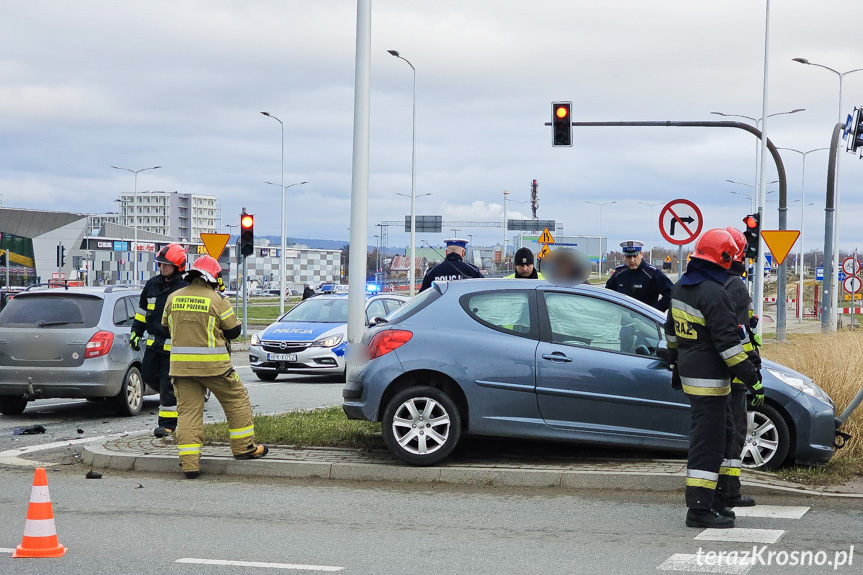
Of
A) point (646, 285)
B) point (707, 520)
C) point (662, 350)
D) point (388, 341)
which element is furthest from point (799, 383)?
point (646, 285)

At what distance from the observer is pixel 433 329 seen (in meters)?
8.74

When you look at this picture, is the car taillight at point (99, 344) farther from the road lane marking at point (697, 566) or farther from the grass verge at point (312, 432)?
the road lane marking at point (697, 566)

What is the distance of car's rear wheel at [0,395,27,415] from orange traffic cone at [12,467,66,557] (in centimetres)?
811

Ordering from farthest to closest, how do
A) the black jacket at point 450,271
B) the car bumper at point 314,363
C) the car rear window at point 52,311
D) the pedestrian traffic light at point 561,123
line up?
1. the pedestrian traffic light at point 561,123
2. the car bumper at point 314,363
3. the car rear window at point 52,311
4. the black jacket at point 450,271

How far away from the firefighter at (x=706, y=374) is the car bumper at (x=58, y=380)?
8275mm

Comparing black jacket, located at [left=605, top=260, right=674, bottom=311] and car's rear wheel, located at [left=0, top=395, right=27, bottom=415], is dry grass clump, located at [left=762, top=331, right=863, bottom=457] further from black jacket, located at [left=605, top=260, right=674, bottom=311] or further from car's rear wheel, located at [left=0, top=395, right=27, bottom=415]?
car's rear wheel, located at [left=0, top=395, right=27, bottom=415]

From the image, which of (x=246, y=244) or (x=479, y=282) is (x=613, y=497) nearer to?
(x=479, y=282)

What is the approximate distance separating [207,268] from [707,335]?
4.40 m

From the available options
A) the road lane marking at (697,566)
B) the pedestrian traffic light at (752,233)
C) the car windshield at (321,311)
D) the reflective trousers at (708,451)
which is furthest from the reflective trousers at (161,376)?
the pedestrian traffic light at (752,233)

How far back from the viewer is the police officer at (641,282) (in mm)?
11844

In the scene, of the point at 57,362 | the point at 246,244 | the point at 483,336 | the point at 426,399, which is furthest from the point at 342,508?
the point at 246,244

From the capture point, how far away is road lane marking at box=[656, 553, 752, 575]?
18.3 ft

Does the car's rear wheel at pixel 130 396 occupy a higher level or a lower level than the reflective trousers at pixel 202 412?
lower

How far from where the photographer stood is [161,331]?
34.3 ft
